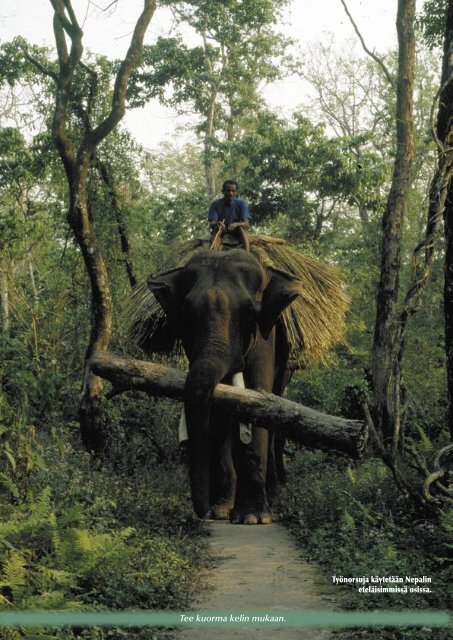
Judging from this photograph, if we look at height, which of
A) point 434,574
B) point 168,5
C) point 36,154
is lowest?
point 434,574

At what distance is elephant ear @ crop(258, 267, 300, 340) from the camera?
30.8 feet

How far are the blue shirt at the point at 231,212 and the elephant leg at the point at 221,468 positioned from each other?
2.91 meters

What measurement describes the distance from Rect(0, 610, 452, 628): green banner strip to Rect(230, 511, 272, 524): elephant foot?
353cm

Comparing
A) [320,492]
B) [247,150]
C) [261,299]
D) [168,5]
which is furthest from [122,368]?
[168,5]

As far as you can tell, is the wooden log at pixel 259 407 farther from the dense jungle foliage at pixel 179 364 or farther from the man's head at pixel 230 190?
the man's head at pixel 230 190

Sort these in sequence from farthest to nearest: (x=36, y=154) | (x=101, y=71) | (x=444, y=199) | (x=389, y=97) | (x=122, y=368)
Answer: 1. (x=389, y=97)
2. (x=36, y=154)
3. (x=101, y=71)
4. (x=122, y=368)
5. (x=444, y=199)

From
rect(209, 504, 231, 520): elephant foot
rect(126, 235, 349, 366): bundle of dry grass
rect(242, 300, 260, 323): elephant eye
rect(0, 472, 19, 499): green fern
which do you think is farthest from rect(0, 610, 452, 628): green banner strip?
rect(126, 235, 349, 366): bundle of dry grass

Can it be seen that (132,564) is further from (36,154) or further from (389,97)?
(389,97)

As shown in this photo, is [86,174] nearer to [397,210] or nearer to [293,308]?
[293,308]

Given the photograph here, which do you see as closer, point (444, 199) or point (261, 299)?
point (444, 199)

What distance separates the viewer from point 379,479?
894 centimetres

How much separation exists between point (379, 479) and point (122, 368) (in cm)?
289

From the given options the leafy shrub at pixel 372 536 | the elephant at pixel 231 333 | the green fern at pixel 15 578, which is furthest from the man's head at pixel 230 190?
the green fern at pixel 15 578

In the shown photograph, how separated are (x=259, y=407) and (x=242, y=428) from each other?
4.66ft
